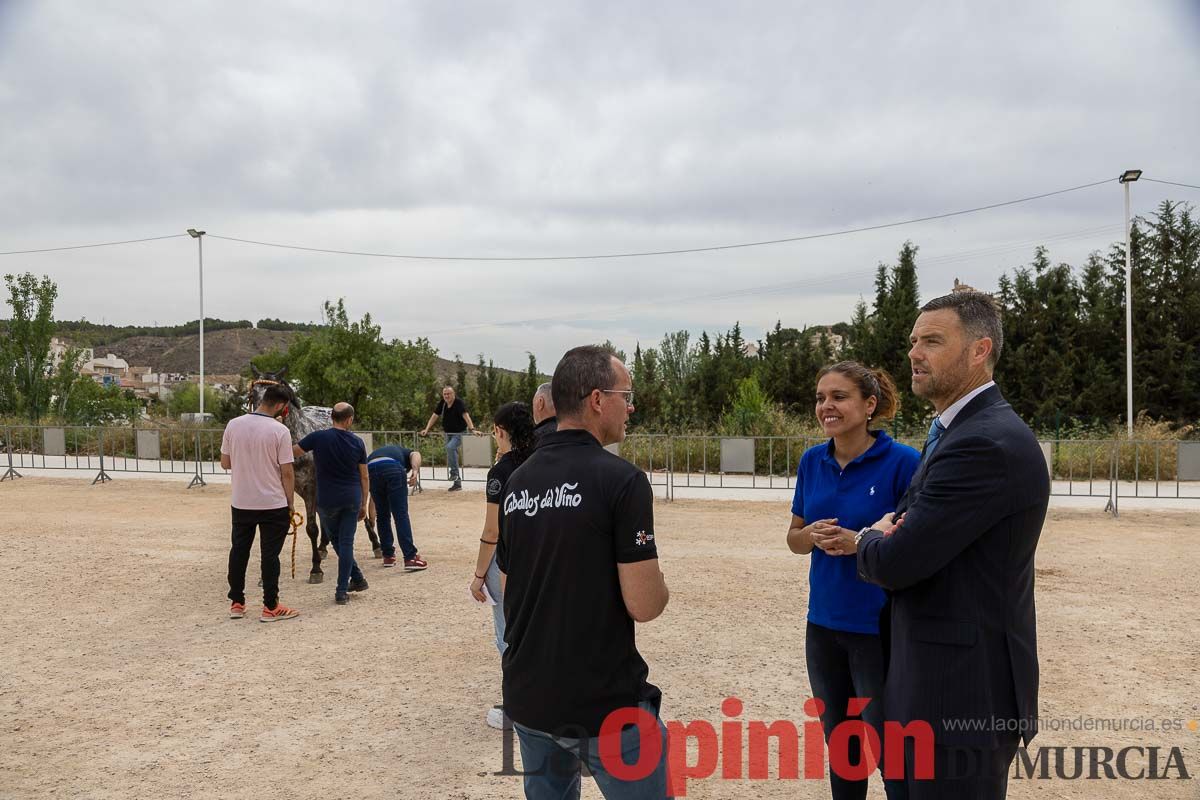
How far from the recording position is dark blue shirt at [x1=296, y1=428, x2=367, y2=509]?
291 inches

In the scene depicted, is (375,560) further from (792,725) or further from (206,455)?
(206,455)

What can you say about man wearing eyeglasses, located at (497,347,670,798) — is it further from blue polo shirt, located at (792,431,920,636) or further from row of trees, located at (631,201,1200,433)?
row of trees, located at (631,201,1200,433)

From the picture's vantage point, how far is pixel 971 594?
2.23 metres

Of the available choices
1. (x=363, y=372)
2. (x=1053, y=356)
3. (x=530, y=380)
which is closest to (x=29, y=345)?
(x=363, y=372)

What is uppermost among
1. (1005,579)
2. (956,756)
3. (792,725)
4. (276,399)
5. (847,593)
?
(276,399)

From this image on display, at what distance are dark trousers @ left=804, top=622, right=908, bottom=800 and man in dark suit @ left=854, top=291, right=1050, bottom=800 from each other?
0.76m

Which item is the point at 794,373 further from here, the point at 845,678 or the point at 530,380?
the point at 845,678

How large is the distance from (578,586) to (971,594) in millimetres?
1080

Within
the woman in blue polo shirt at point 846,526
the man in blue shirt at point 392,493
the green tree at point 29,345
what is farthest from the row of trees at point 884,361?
the woman in blue polo shirt at point 846,526

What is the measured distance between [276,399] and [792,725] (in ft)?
16.0

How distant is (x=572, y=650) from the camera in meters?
2.30

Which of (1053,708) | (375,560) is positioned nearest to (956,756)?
(1053,708)

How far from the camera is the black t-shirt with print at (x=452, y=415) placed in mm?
15797

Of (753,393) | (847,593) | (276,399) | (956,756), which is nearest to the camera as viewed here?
(956,756)
